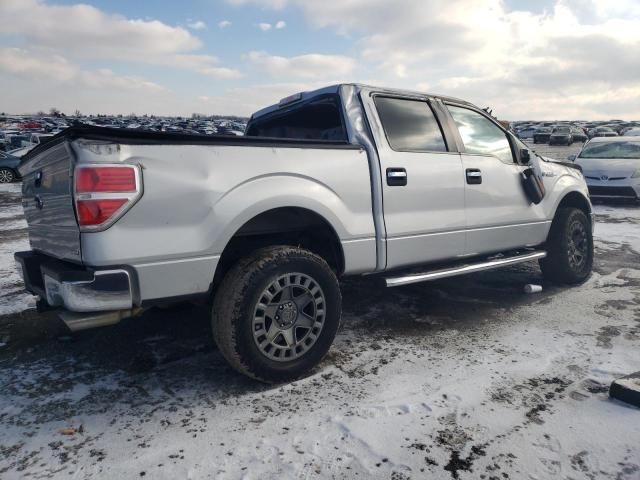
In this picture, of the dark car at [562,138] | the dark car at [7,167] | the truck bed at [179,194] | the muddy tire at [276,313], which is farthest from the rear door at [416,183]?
the dark car at [562,138]

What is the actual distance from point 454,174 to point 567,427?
6.89 ft

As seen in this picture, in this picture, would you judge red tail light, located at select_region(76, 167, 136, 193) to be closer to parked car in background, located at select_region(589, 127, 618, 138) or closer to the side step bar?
the side step bar

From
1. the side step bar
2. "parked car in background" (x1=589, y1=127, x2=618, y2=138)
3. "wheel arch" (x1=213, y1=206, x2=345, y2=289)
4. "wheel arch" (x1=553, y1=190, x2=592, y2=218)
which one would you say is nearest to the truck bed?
"wheel arch" (x1=213, y1=206, x2=345, y2=289)

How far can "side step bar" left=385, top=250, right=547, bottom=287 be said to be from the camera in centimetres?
345

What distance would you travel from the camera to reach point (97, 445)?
2.30 metres

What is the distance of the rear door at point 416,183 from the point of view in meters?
3.41

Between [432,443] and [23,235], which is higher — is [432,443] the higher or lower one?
the lower one

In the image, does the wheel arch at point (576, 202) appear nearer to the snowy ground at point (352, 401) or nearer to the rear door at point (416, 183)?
the snowy ground at point (352, 401)

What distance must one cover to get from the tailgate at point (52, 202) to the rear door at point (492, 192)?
2959 millimetres

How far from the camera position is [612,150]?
451 inches

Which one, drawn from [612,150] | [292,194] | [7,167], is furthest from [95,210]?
[7,167]

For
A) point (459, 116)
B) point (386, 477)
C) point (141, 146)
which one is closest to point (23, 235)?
point (141, 146)

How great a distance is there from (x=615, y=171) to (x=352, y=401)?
1029cm

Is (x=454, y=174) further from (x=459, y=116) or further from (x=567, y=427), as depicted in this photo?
(x=567, y=427)
